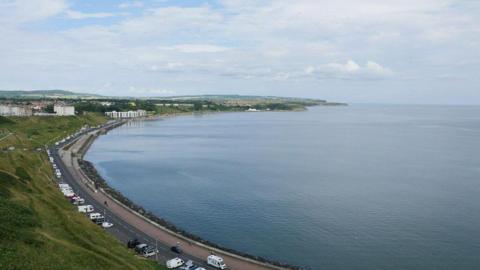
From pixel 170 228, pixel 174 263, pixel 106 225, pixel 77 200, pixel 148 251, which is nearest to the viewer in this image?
pixel 174 263

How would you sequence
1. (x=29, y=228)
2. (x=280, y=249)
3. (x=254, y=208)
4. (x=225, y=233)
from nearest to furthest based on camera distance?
(x=29, y=228), (x=280, y=249), (x=225, y=233), (x=254, y=208)

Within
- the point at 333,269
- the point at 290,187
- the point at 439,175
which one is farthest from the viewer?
the point at 439,175

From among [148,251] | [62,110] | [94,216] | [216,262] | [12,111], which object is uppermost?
[62,110]

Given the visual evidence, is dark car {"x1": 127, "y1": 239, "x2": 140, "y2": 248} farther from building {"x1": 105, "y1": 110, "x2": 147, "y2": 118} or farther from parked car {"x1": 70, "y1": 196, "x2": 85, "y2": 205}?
building {"x1": 105, "y1": 110, "x2": 147, "y2": 118}

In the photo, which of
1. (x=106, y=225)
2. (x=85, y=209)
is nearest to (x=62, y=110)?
(x=85, y=209)

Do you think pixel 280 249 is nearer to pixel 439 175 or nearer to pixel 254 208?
pixel 254 208

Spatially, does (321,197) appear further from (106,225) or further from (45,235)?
(45,235)

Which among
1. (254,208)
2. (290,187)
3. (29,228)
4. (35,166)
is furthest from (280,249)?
(35,166)
